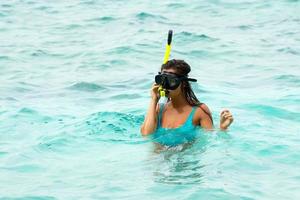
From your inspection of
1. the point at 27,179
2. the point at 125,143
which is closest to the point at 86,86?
the point at 125,143

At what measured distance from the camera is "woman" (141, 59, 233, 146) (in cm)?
715

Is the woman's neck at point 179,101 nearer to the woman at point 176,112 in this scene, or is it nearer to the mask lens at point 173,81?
the woman at point 176,112

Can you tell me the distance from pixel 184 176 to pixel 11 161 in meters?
1.79

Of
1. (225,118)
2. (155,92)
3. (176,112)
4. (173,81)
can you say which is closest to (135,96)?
(176,112)

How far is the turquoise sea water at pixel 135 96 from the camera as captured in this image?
639 centimetres

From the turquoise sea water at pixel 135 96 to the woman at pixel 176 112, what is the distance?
16cm

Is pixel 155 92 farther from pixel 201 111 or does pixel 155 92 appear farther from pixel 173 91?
pixel 201 111

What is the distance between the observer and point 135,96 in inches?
408

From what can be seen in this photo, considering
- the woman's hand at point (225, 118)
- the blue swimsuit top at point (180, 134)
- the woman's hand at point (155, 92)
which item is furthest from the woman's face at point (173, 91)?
the woman's hand at point (225, 118)

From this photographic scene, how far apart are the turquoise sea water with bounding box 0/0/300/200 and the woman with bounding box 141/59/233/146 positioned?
6.1 inches

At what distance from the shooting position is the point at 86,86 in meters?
11.1

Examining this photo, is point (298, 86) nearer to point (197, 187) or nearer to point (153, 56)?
point (153, 56)

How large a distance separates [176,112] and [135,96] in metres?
2.91

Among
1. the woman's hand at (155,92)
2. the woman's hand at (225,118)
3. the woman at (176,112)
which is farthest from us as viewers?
the woman's hand at (155,92)
